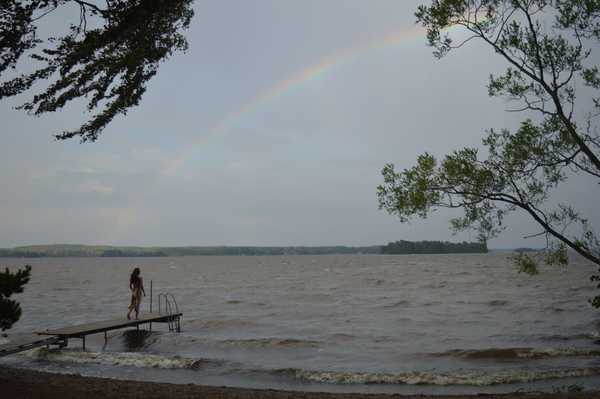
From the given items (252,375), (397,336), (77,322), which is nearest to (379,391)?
(252,375)

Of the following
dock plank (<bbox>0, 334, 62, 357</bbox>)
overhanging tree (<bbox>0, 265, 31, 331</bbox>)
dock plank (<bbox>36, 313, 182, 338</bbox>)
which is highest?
overhanging tree (<bbox>0, 265, 31, 331</bbox>)

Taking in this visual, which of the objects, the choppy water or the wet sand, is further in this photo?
the choppy water

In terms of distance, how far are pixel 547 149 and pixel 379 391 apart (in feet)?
30.3

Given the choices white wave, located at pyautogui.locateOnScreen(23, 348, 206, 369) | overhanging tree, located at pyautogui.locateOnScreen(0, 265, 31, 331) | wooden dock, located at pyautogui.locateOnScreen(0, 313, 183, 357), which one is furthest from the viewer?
white wave, located at pyautogui.locateOnScreen(23, 348, 206, 369)

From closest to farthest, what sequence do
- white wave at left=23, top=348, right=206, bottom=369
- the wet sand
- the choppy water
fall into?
the wet sand < the choppy water < white wave at left=23, top=348, right=206, bottom=369

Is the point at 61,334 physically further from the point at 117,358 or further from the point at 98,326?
the point at 117,358

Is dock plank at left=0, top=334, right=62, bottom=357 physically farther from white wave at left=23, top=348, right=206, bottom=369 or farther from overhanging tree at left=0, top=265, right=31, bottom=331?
overhanging tree at left=0, top=265, right=31, bottom=331

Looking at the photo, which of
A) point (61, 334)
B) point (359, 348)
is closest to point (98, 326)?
point (61, 334)

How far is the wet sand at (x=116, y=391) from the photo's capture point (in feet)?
37.9

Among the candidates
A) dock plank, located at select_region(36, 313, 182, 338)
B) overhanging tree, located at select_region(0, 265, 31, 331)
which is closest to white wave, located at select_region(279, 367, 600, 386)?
overhanging tree, located at select_region(0, 265, 31, 331)

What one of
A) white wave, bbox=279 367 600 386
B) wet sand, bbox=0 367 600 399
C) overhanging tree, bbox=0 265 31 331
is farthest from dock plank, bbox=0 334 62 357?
white wave, bbox=279 367 600 386

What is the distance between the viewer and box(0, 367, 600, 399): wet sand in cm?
1155

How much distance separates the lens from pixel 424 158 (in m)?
10.6

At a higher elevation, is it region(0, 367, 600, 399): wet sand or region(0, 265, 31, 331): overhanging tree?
region(0, 265, 31, 331): overhanging tree
